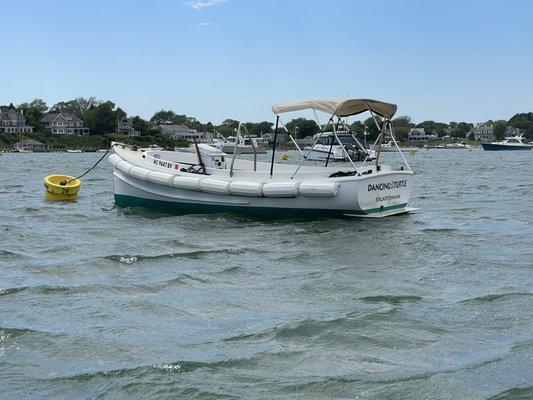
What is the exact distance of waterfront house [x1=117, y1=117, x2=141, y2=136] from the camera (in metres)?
161

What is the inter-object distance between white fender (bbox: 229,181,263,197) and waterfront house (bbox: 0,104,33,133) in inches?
5766

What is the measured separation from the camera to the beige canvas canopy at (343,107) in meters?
16.0

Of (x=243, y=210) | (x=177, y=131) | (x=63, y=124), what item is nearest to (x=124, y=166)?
(x=243, y=210)

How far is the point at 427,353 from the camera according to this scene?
21.3 feet

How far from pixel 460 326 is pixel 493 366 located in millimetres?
1301

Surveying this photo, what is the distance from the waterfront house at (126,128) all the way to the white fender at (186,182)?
478ft

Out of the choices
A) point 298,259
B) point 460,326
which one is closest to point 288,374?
point 460,326

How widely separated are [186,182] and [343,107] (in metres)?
4.48

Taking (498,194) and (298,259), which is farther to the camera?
(498,194)

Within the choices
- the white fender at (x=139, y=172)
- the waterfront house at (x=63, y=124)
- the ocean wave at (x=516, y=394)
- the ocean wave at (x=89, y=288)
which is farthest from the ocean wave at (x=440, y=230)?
the waterfront house at (x=63, y=124)

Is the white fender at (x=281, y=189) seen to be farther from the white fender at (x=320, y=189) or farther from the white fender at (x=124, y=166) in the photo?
the white fender at (x=124, y=166)

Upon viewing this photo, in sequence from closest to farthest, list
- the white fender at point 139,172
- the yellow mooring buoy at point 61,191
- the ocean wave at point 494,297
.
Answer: the ocean wave at point 494,297
the white fender at point 139,172
the yellow mooring buoy at point 61,191

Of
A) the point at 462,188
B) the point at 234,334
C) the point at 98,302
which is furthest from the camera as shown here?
the point at 462,188

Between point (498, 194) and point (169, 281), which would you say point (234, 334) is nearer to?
point (169, 281)
